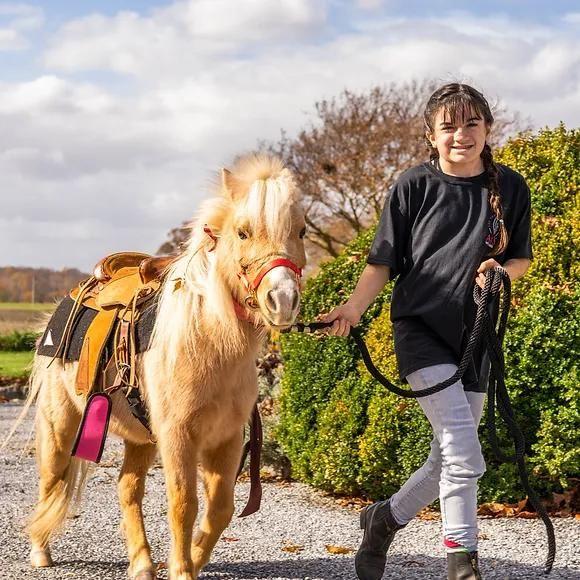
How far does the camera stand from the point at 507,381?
555cm

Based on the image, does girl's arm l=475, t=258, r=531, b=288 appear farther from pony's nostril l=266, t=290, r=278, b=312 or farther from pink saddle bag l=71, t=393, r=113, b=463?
pink saddle bag l=71, t=393, r=113, b=463

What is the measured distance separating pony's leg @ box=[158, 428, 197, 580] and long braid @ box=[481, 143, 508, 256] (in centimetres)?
154

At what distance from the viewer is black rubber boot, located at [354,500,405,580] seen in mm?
4035

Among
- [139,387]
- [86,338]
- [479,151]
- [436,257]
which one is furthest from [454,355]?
[86,338]

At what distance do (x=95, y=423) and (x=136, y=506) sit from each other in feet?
1.84

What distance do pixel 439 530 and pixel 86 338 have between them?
255 centimetres

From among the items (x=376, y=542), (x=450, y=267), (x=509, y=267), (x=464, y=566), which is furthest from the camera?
(x=376, y=542)

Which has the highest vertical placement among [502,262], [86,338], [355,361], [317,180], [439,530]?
[317,180]

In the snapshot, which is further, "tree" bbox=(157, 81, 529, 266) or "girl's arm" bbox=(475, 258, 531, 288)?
"tree" bbox=(157, 81, 529, 266)

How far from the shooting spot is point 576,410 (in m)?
5.48

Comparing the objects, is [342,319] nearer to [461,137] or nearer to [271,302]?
[271,302]

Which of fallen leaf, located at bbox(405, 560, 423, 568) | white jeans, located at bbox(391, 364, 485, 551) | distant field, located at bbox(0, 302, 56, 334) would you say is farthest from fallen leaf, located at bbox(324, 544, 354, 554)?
distant field, located at bbox(0, 302, 56, 334)

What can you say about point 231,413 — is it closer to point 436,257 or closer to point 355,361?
point 436,257

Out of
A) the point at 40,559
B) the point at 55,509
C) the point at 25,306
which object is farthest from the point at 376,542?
the point at 25,306
